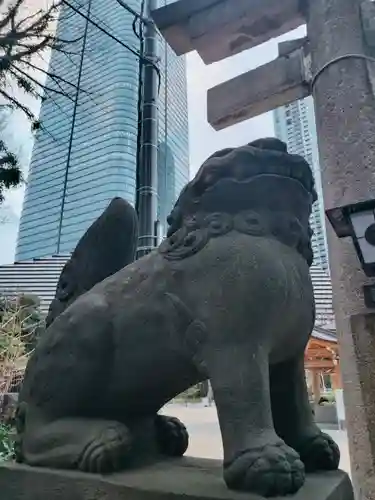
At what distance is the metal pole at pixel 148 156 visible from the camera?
2491 mm

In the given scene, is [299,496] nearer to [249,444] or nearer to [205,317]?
[249,444]

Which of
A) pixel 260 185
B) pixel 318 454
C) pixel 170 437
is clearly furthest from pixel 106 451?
pixel 260 185

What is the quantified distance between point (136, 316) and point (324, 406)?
9879 mm

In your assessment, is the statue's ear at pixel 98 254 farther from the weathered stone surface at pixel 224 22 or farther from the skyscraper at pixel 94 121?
the skyscraper at pixel 94 121

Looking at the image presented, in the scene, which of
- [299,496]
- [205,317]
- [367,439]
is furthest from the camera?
[367,439]

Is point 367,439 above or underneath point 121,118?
underneath

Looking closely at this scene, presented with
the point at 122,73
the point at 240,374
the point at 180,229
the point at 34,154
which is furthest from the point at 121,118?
the point at 240,374

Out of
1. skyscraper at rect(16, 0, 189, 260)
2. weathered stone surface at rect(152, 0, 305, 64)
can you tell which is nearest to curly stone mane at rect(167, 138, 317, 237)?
weathered stone surface at rect(152, 0, 305, 64)

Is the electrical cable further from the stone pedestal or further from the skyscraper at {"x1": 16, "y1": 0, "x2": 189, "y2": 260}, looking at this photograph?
the skyscraper at {"x1": 16, "y1": 0, "x2": 189, "y2": 260}

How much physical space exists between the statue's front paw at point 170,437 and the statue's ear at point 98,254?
354 millimetres

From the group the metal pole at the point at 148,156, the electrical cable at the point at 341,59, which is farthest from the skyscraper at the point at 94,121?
the electrical cable at the point at 341,59

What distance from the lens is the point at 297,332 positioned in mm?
814

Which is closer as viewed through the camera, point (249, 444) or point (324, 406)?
point (249, 444)

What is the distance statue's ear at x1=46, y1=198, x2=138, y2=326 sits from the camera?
104 cm
